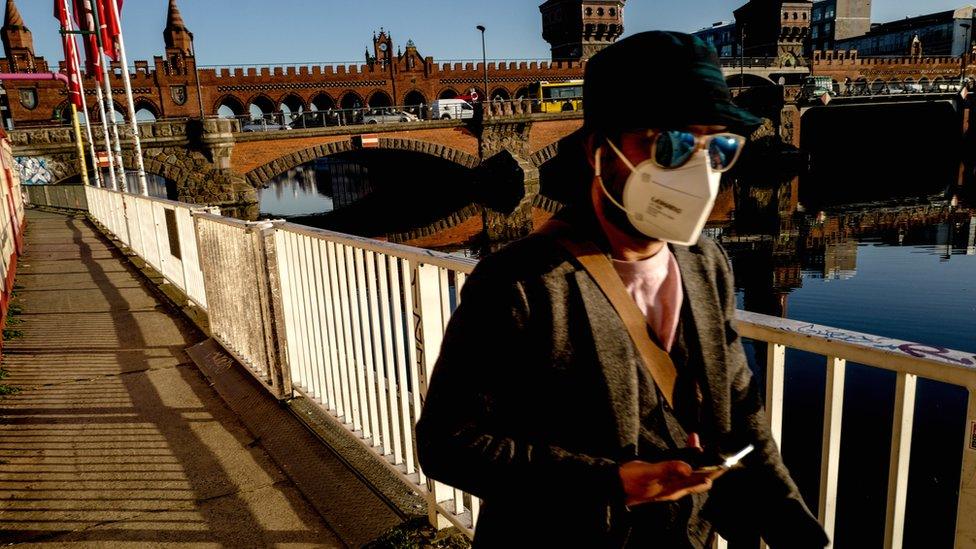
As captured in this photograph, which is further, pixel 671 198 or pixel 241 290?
pixel 241 290

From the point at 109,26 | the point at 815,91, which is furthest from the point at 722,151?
the point at 815,91

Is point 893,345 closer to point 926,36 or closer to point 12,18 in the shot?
point 12,18

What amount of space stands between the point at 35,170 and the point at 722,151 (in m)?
30.1

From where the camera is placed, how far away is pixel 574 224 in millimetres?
1247

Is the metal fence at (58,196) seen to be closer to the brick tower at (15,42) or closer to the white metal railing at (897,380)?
the brick tower at (15,42)

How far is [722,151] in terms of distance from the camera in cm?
120

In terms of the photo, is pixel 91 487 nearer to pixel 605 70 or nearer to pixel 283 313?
pixel 283 313

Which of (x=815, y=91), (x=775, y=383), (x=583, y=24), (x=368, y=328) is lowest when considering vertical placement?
(x=368, y=328)

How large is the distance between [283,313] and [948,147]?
5831cm

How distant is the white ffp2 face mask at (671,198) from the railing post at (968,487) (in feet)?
1.91

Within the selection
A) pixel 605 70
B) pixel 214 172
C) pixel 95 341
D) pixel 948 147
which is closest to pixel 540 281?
pixel 605 70

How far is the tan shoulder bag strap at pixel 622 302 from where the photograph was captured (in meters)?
1.19

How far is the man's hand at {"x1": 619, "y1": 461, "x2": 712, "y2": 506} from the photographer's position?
1.12m

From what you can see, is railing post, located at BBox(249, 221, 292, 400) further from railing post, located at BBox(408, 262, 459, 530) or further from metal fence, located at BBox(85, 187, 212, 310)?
metal fence, located at BBox(85, 187, 212, 310)
